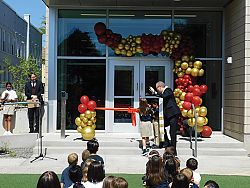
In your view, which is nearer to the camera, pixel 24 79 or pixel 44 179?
pixel 44 179

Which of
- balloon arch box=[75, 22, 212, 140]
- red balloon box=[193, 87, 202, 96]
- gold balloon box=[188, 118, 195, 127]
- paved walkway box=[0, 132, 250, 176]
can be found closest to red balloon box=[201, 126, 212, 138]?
balloon arch box=[75, 22, 212, 140]

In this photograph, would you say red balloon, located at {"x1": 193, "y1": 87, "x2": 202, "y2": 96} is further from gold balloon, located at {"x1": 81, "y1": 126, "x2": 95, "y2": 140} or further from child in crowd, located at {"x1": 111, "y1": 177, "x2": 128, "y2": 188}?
child in crowd, located at {"x1": 111, "y1": 177, "x2": 128, "y2": 188}

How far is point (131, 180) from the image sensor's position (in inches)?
340

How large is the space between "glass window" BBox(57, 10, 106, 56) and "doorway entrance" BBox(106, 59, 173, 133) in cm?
84

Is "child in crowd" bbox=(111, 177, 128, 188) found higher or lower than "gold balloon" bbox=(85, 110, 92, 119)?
lower

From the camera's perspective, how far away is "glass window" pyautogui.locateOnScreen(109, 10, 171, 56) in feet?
48.9

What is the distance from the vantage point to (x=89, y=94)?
14930 mm

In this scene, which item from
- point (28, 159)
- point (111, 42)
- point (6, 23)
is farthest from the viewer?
point (6, 23)

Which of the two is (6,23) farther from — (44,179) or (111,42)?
(44,179)

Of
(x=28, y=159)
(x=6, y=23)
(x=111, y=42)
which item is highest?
(x=6, y=23)

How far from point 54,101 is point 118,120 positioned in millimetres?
2198

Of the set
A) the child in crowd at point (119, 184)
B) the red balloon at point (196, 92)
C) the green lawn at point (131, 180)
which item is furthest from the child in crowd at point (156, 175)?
the red balloon at point (196, 92)

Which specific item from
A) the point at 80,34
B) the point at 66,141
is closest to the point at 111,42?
the point at 80,34

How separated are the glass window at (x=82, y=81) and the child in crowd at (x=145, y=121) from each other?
351cm
